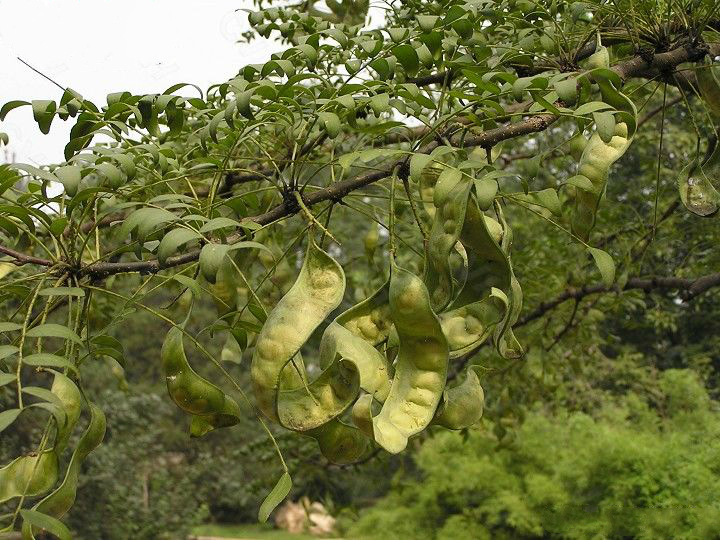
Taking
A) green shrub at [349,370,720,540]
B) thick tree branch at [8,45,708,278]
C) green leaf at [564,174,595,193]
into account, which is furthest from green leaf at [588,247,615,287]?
green shrub at [349,370,720,540]

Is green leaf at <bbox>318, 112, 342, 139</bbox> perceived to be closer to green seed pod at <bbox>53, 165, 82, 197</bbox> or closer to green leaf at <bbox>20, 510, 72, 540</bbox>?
green seed pod at <bbox>53, 165, 82, 197</bbox>

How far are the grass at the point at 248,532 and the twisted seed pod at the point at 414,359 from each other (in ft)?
46.9

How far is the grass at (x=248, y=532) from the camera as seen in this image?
15.2 meters

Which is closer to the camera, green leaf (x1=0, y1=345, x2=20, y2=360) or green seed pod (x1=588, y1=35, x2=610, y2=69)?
green leaf (x1=0, y1=345, x2=20, y2=360)

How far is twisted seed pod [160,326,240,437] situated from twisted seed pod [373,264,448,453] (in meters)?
0.24

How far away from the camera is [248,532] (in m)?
16.1

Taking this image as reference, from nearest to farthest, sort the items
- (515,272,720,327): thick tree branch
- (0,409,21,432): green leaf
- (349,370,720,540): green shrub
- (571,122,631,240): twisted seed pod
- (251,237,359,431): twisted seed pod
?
1. (0,409,21,432): green leaf
2. (251,237,359,431): twisted seed pod
3. (571,122,631,240): twisted seed pod
4. (515,272,720,327): thick tree branch
5. (349,370,720,540): green shrub

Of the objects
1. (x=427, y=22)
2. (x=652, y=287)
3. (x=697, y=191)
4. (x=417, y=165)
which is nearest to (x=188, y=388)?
(x=417, y=165)

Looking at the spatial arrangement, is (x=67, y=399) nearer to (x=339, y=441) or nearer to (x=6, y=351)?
(x=6, y=351)

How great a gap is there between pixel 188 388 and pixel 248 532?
51.8 feet

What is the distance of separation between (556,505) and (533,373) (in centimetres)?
194

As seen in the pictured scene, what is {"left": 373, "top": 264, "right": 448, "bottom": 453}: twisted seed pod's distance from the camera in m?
0.86

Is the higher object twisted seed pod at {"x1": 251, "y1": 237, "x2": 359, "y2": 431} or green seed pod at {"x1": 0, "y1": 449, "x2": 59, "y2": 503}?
twisted seed pod at {"x1": 251, "y1": 237, "x2": 359, "y2": 431}

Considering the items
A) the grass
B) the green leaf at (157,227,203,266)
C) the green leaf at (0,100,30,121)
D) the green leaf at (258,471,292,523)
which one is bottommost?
the grass
